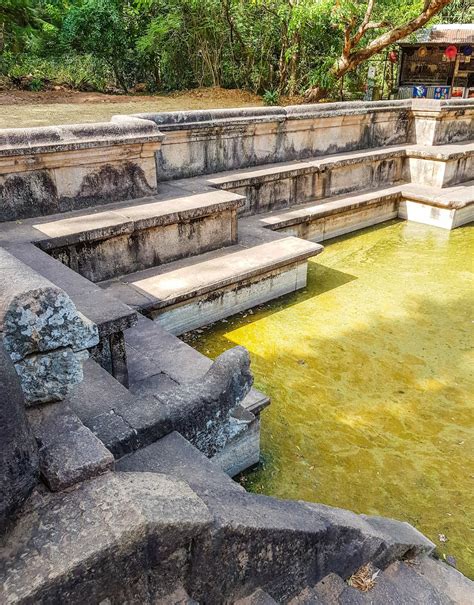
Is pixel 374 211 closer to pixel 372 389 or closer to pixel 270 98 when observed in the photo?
pixel 372 389

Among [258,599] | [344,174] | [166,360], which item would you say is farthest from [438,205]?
[258,599]

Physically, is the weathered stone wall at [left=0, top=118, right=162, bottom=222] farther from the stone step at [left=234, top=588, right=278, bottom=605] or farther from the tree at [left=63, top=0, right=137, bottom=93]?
the tree at [left=63, top=0, right=137, bottom=93]

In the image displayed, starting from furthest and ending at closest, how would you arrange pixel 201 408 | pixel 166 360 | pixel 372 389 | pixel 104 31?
pixel 104 31 < pixel 372 389 < pixel 166 360 < pixel 201 408

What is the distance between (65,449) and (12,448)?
0.30 metres

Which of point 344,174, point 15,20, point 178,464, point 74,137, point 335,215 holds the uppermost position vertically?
point 15,20

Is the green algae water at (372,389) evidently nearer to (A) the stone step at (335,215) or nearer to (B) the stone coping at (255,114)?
(A) the stone step at (335,215)

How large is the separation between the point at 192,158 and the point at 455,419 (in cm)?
439

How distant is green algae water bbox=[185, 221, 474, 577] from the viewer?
314 centimetres

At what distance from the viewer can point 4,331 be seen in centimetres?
165

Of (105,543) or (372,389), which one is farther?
(372,389)

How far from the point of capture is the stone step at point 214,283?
4410mm

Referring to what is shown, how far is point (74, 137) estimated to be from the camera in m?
4.60

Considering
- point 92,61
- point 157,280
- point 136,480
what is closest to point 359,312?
point 157,280

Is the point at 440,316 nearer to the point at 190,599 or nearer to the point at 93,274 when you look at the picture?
the point at 93,274
